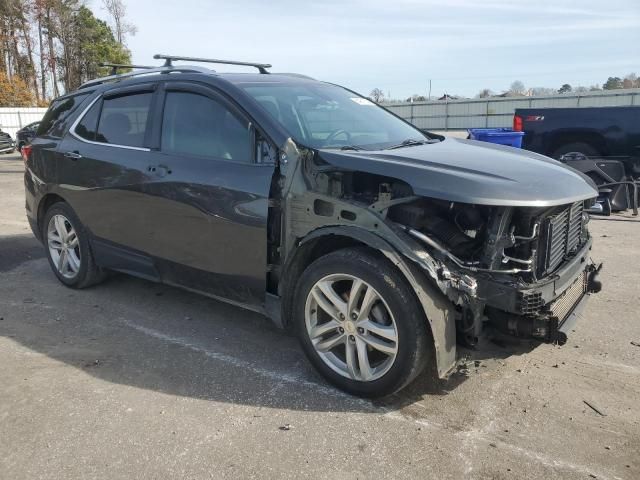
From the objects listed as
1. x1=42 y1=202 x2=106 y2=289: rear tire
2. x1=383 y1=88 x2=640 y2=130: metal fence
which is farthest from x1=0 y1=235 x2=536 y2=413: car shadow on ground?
x1=383 y1=88 x2=640 y2=130: metal fence

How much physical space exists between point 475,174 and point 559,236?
738 millimetres

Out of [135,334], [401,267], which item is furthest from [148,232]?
[401,267]

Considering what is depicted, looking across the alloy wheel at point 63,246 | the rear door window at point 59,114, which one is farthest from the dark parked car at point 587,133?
the alloy wheel at point 63,246

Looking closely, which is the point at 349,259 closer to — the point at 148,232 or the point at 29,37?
the point at 148,232

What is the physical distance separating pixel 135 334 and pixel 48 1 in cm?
4725

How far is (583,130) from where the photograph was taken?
10281 millimetres

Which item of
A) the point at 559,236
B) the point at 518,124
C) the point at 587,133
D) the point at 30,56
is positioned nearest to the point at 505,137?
the point at 518,124

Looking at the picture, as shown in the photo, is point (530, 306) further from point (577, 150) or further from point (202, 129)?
point (577, 150)

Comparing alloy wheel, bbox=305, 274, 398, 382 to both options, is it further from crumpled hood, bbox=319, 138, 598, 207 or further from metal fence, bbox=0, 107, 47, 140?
metal fence, bbox=0, 107, 47, 140

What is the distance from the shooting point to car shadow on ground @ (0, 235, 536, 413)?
11.1 ft

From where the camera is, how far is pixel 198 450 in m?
2.84

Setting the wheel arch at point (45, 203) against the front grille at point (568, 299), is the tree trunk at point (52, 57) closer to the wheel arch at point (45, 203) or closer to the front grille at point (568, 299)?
the wheel arch at point (45, 203)

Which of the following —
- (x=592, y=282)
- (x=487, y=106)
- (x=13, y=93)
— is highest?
(x=13, y=93)

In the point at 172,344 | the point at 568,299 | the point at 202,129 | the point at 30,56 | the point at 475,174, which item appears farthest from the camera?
the point at 30,56
